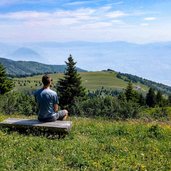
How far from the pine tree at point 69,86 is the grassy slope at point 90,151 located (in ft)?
211

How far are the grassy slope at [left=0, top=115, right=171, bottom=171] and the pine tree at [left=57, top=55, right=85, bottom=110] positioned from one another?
211 feet

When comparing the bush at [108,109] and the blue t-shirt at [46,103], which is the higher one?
the blue t-shirt at [46,103]

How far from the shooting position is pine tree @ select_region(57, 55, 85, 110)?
7880cm

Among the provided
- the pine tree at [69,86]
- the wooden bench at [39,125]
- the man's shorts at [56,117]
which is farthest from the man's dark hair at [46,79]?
the pine tree at [69,86]

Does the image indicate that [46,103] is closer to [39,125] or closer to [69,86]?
[39,125]

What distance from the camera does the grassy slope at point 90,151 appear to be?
29.9 feet

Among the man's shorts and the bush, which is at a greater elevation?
the man's shorts

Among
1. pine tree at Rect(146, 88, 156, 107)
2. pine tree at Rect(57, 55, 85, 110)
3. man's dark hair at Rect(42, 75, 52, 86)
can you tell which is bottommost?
pine tree at Rect(146, 88, 156, 107)

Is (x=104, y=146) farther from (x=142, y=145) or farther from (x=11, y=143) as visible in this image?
(x=11, y=143)

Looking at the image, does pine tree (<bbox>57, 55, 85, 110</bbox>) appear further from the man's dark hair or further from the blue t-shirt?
the man's dark hair

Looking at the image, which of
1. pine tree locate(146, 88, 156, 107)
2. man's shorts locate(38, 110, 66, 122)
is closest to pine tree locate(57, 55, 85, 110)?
man's shorts locate(38, 110, 66, 122)

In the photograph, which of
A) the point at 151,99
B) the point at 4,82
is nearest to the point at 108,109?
the point at 4,82

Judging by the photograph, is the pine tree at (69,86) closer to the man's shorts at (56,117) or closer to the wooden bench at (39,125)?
the man's shorts at (56,117)

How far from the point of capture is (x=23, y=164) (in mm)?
8719
